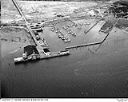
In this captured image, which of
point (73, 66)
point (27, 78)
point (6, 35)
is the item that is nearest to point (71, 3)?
point (6, 35)

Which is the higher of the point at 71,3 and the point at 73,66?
the point at 71,3

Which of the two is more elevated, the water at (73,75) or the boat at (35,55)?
the boat at (35,55)

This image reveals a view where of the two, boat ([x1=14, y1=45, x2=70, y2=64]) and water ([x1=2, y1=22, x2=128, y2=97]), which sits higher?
boat ([x1=14, y1=45, x2=70, y2=64])

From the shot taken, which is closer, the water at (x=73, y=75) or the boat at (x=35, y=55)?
the water at (x=73, y=75)

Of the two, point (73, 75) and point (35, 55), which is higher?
point (35, 55)

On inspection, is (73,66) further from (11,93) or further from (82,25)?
(82,25)

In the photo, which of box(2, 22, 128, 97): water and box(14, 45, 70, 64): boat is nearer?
box(2, 22, 128, 97): water

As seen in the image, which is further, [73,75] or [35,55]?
[35,55]

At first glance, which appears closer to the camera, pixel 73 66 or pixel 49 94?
pixel 49 94
